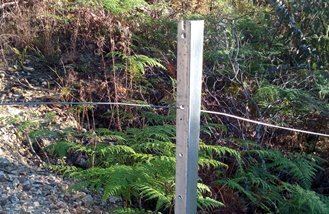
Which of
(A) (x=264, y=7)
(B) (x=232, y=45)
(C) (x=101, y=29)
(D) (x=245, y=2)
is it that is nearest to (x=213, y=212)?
(B) (x=232, y=45)

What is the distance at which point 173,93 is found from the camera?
478 centimetres

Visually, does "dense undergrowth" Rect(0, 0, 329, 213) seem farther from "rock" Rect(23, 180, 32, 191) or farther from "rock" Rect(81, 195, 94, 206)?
"rock" Rect(23, 180, 32, 191)

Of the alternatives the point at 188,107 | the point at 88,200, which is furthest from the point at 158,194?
the point at 188,107

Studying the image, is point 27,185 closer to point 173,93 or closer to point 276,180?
point 173,93

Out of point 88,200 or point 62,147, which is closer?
point 88,200

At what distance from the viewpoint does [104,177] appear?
3.40 metres

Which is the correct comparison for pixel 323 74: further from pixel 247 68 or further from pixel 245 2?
pixel 245 2

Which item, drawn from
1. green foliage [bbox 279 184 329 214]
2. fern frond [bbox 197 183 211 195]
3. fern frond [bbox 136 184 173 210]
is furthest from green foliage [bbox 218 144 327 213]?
fern frond [bbox 136 184 173 210]

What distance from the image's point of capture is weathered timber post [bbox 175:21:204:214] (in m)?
2.27

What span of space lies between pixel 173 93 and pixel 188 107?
8.14 feet

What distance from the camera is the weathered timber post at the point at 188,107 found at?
7.45 ft

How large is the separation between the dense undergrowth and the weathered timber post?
769 millimetres

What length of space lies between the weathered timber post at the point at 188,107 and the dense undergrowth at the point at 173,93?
30.3 inches

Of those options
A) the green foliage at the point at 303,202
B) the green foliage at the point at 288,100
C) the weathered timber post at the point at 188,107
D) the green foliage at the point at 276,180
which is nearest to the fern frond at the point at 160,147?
the green foliage at the point at 276,180
